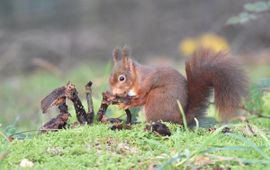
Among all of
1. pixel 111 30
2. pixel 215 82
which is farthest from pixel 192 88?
pixel 111 30

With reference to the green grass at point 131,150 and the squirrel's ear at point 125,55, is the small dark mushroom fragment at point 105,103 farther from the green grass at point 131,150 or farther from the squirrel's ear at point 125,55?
the squirrel's ear at point 125,55

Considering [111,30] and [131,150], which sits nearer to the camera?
[131,150]

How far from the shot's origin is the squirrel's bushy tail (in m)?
3.70

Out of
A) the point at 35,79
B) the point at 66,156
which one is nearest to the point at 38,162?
the point at 66,156

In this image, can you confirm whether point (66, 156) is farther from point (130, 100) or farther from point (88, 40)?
point (88, 40)

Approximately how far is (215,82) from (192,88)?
149 millimetres

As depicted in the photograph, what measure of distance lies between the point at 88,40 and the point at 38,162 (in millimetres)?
8159

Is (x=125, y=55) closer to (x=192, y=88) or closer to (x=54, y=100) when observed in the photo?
(x=192, y=88)

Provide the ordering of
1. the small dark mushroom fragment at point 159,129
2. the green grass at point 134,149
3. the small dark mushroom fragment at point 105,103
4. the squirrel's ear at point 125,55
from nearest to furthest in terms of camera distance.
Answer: the green grass at point 134,149 → the small dark mushroom fragment at point 159,129 → the small dark mushroom fragment at point 105,103 → the squirrel's ear at point 125,55

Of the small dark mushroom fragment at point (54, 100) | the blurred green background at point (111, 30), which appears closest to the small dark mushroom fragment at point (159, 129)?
the small dark mushroom fragment at point (54, 100)

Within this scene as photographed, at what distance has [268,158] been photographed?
2719mm

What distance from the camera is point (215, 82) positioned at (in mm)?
3770

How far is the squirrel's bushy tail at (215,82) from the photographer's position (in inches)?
146

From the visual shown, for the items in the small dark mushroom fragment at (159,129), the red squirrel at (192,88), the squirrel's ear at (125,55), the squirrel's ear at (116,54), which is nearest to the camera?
the small dark mushroom fragment at (159,129)
